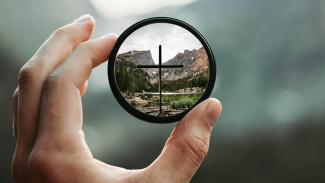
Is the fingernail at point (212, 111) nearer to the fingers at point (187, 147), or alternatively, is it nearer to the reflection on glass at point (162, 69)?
the fingers at point (187, 147)

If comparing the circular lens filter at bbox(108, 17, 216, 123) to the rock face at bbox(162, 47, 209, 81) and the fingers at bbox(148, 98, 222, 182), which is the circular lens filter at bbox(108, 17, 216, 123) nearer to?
the rock face at bbox(162, 47, 209, 81)

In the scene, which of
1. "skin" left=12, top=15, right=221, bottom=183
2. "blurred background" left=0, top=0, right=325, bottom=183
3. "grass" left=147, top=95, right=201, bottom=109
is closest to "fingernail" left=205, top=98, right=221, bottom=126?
"skin" left=12, top=15, right=221, bottom=183

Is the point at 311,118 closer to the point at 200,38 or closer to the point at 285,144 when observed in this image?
the point at 285,144

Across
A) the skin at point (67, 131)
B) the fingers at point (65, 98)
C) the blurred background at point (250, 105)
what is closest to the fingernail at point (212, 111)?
the skin at point (67, 131)

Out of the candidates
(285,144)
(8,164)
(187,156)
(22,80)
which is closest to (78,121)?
(22,80)

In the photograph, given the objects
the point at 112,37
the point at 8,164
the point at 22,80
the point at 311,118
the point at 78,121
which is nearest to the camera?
the point at 78,121

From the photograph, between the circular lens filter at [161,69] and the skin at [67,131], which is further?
the circular lens filter at [161,69]

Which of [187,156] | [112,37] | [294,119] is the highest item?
[112,37]

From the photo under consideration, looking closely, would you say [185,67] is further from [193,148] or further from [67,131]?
[67,131]
